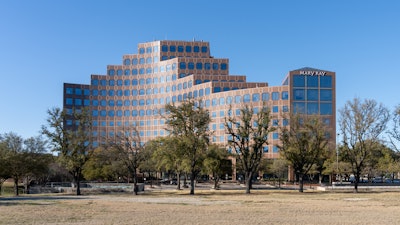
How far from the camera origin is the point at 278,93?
117 meters

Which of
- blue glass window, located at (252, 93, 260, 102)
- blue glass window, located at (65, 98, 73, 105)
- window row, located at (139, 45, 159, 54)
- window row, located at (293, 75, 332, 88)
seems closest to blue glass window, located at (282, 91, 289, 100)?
window row, located at (293, 75, 332, 88)

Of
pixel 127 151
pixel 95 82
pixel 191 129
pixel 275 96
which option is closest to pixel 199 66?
pixel 95 82

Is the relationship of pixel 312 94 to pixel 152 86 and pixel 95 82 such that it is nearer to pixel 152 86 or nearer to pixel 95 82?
pixel 152 86

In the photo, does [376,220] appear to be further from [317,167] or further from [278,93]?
[278,93]

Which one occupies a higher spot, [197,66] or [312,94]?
[197,66]

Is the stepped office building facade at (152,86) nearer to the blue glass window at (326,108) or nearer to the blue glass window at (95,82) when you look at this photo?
the blue glass window at (95,82)

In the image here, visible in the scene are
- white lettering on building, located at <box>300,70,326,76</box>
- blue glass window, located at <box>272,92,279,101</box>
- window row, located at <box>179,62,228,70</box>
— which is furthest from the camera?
window row, located at <box>179,62,228,70</box>

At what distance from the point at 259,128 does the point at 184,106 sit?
10.7 m

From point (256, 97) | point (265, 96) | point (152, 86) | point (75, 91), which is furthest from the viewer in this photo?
point (75, 91)

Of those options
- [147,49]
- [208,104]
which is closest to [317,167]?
[208,104]

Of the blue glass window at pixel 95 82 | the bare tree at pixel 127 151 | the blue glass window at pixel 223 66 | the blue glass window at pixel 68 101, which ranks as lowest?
the bare tree at pixel 127 151

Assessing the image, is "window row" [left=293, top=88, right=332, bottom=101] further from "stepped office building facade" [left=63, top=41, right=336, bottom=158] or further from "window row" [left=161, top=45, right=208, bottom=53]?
"window row" [left=161, top=45, right=208, bottom=53]

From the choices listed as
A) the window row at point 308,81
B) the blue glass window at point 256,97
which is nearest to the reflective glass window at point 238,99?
the blue glass window at point 256,97

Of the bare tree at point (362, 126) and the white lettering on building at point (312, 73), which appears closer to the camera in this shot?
the bare tree at point (362, 126)
